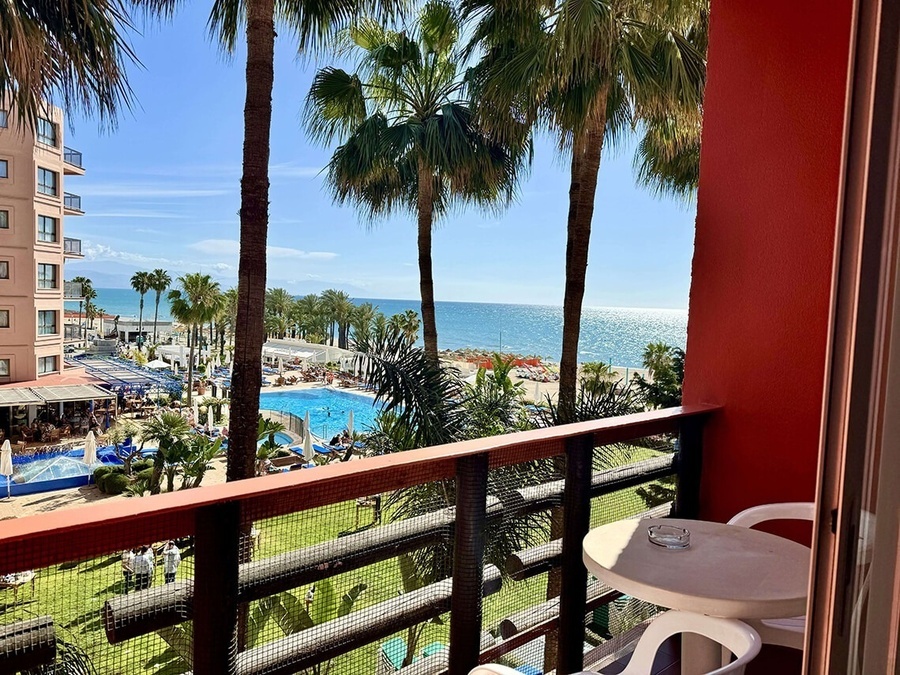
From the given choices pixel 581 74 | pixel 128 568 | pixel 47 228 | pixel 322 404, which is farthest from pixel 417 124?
pixel 322 404

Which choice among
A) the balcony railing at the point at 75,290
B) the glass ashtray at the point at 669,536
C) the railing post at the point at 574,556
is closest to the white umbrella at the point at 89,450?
the railing post at the point at 574,556

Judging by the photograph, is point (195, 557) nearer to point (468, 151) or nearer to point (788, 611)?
point (788, 611)

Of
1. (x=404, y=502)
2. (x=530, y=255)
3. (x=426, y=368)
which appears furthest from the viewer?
(x=530, y=255)

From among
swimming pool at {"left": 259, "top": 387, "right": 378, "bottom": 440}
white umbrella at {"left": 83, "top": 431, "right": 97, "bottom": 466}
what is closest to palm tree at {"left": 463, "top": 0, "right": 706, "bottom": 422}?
white umbrella at {"left": 83, "top": 431, "right": 97, "bottom": 466}

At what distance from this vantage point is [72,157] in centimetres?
2739

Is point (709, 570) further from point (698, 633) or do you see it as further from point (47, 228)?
point (47, 228)

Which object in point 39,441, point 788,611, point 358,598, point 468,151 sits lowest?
point 39,441

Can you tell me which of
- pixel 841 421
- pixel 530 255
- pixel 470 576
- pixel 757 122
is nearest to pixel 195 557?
pixel 470 576

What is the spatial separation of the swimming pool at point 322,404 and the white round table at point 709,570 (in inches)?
1162

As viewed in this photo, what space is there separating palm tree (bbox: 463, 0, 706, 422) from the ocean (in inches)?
1620

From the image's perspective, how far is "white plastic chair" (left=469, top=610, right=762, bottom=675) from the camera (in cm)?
119

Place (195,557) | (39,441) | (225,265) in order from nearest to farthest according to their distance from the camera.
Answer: (195,557) < (39,441) < (225,265)

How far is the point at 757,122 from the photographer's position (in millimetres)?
2658

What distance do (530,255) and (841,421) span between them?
68.7 metres
